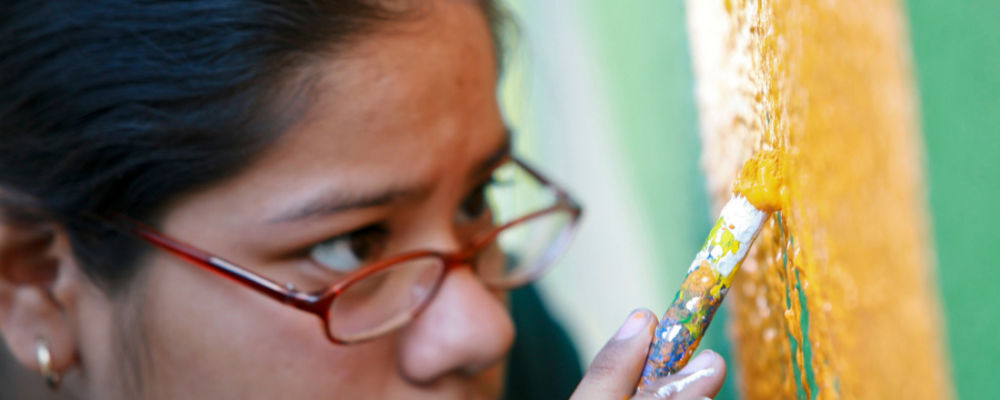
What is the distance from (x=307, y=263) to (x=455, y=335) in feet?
0.47

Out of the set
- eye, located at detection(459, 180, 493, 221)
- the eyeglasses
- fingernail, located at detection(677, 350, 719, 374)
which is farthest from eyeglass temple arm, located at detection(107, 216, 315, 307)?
fingernail, located at detection(677, 350, 719, 374)

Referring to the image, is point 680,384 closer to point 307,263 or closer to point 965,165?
point 965,165

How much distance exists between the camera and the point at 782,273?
1.26 ft

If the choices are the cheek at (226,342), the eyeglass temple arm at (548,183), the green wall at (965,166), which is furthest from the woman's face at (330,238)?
the green wall at (965,166)

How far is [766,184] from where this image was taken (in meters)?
0.34

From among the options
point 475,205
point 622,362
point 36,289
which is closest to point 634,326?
point 622,362

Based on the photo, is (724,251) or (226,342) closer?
(724,251)

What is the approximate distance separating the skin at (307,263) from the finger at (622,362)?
8.3 inches

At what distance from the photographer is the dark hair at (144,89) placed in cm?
54

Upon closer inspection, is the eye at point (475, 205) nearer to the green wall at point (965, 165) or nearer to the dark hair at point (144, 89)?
the dark hair at point (144, 89)

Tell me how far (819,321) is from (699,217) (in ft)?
1.62

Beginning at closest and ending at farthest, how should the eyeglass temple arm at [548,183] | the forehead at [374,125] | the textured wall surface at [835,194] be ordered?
the textured wall surface at [835,194] → the forehead at [374,125] → the eyeglass temple arm at [548,183]

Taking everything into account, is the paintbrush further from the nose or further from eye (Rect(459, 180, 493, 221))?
eye (Rect(459, 180, 493, 221))

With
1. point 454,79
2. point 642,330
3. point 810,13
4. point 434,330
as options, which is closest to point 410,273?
point 434,330
